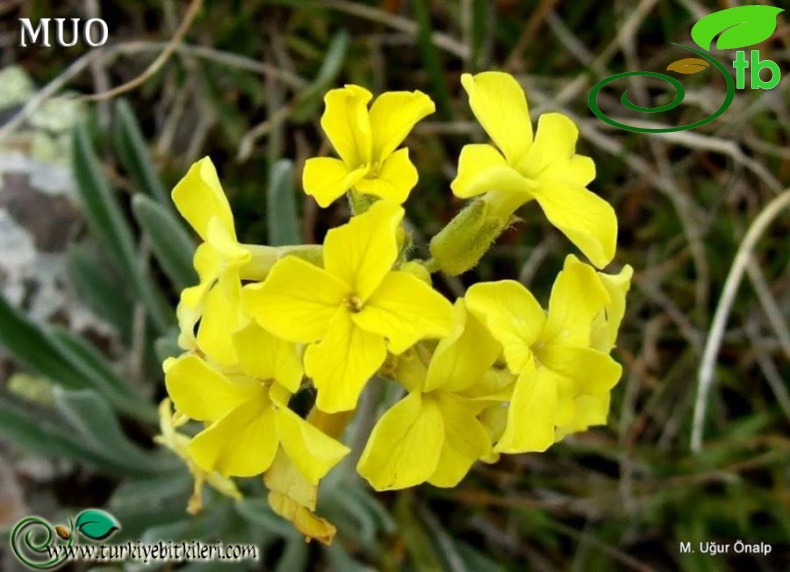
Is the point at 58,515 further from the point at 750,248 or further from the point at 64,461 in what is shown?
the point at 750,248

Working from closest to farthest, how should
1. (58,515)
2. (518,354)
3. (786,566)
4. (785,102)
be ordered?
(518,354), (58,515), (786,566), (785,102)

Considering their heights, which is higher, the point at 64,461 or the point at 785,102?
the point at 785,102

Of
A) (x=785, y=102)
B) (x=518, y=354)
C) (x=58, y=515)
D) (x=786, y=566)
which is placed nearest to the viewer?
(x=518, y=354)

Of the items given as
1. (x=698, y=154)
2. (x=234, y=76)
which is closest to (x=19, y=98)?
(x=234, y=76)

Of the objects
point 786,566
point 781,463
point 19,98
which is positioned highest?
point 19,98

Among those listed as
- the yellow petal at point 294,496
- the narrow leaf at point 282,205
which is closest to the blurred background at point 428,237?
the narrow leaf at point 282,205

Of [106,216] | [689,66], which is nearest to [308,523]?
[106,216]
